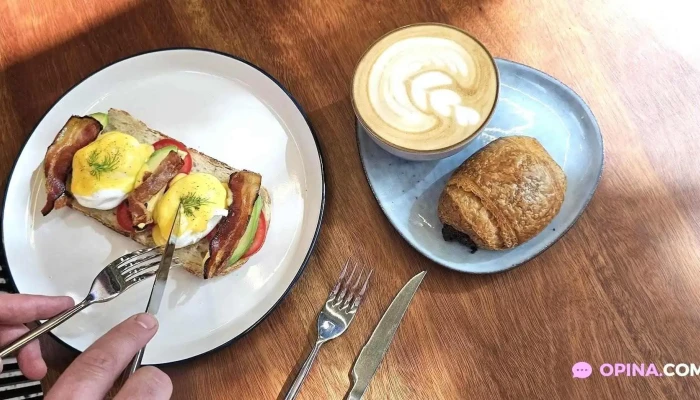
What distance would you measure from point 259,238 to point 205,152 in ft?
1.15

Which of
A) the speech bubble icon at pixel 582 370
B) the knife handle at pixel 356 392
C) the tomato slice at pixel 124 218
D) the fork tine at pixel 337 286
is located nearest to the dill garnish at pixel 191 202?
the tomato slice at pixel 124 218

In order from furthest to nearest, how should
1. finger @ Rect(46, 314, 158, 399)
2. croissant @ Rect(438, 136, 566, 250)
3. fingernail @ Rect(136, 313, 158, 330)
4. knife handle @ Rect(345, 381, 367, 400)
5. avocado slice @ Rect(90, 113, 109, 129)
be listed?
avocado slice @ Rect(90, 113, 109, 129)
knife handle @ Rect(345, 381, 367, 400)
croissant @ Rect(438, 136, 566, 250)
fingernail @ Rect(136, 313, 158, 330)
finger @ Rect(46, 314, 158, 399)

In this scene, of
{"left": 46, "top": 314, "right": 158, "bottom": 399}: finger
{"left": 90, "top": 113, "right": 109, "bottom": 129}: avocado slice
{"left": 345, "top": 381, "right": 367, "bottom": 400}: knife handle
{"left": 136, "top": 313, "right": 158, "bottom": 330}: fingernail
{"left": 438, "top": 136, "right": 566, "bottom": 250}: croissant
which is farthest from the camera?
{"left": 90, "top": 113, "right": 109, "bottom": 129}: avocado slice

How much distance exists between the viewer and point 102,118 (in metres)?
1.74

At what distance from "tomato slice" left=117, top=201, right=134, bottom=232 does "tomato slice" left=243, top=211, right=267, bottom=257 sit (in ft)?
1.20

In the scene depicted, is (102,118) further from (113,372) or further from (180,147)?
(113,372)

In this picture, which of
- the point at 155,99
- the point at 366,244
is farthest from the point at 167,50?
the point at 366,244

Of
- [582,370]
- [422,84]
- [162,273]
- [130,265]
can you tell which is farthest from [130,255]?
[582,370]

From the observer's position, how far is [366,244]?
5.58ft

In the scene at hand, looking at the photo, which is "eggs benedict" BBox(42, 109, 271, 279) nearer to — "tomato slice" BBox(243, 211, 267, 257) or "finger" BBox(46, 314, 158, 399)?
"tomato slice" BBox(243, 211, 267, 257)

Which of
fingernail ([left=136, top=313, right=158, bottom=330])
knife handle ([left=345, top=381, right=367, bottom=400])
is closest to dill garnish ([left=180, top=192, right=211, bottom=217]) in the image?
fingernail ([left=136, top=313, right=158, bottom=330])

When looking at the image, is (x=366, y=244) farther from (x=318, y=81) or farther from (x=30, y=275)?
(x=30, y=275)

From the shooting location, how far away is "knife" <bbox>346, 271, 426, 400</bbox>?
159 cm

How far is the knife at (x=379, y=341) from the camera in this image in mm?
1593
